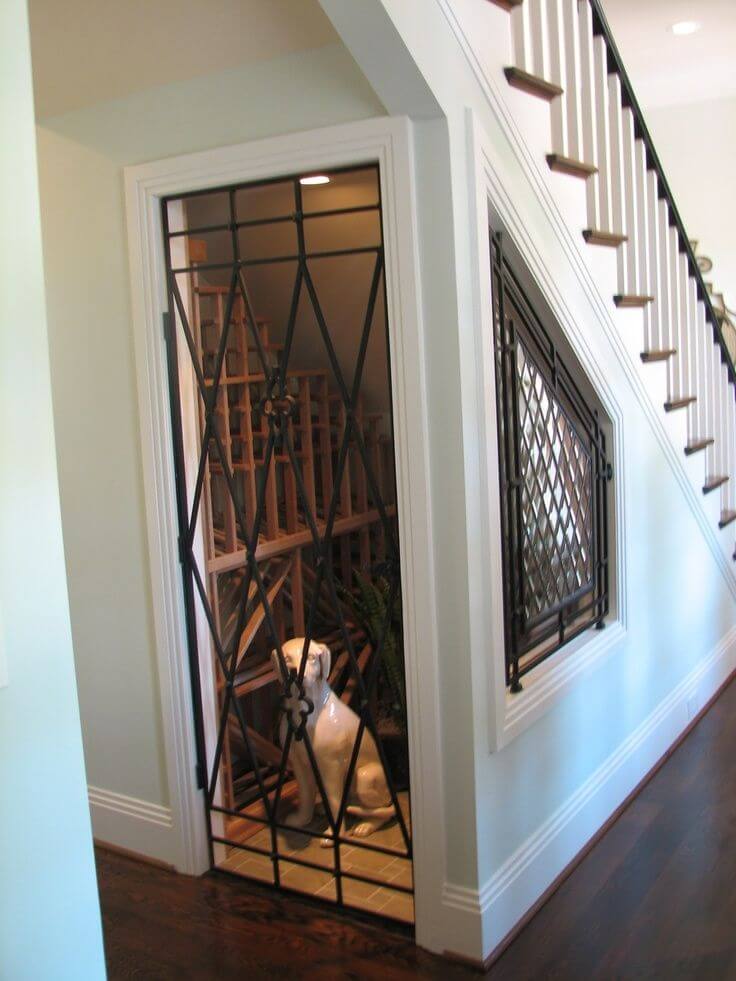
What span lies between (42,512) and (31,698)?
230 mm

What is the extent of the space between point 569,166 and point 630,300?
574mm

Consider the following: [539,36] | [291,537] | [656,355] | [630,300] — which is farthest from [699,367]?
[291,537]

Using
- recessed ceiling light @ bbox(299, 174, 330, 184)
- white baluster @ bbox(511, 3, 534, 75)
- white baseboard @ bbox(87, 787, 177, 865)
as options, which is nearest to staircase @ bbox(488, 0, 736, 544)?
white baluster @ bbox(511, 3, 534, 75)

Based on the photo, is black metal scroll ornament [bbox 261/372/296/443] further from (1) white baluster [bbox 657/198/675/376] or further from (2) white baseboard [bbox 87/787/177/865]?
(1) white baluster [bbox 657/198/675/376]

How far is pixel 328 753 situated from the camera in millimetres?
2988

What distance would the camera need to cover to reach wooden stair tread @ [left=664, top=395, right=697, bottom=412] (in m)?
3.69

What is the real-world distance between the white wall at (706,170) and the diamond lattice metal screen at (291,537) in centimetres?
304

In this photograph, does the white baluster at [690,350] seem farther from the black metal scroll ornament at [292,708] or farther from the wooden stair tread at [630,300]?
the black metal scroll ornament at [292,708]

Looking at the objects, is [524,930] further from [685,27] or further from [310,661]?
[685,27]

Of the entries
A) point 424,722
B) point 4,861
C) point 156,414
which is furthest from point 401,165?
point 4,861

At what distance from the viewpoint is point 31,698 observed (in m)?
1.22

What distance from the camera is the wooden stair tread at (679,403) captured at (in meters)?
3.69

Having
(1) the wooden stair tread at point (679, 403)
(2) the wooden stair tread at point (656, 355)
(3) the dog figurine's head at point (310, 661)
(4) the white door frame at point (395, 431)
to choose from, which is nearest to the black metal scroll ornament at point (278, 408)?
(4) the white door frame at point (395, 431)

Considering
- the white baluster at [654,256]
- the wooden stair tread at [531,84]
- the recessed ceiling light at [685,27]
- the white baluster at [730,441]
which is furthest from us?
the recessed ceiling light at [685,27]
